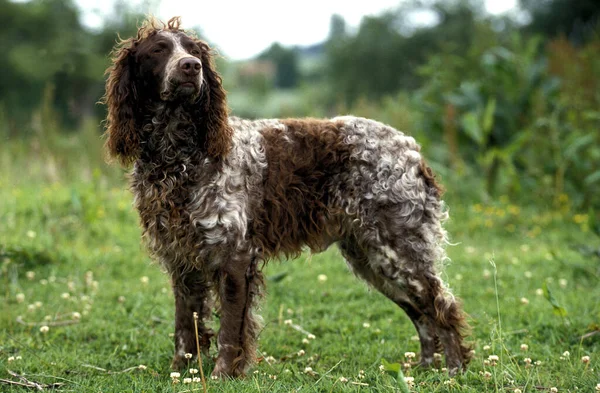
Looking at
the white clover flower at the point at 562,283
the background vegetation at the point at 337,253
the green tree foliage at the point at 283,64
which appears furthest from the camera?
the green tree foliage at the point at 283,64

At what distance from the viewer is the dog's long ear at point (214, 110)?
388 cm

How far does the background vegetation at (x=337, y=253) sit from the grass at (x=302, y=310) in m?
0.02

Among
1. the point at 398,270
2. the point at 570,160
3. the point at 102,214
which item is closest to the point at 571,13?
the point at 570,160

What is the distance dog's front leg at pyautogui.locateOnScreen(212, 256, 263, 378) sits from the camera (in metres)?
3.88

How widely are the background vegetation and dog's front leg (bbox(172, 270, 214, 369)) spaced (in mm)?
151

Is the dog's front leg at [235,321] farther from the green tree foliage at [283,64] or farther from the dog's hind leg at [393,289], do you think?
the green tree foliage at [283,64]

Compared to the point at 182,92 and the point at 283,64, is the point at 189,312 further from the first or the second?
the point at 283,64

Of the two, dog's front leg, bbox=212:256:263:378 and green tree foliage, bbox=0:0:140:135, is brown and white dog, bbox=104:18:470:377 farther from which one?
green tree foliage, bbox=0:0:140:135

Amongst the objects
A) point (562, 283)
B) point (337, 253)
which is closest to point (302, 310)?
point (337, 253)

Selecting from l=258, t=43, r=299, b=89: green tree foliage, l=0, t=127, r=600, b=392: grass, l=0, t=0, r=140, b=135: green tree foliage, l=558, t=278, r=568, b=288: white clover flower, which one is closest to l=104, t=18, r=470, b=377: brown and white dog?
l=0, t=127, r=600, b=392: grass

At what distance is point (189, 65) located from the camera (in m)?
3.62

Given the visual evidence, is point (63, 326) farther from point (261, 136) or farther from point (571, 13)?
point (571, 13)

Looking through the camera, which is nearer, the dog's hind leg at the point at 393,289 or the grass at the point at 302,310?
the grass at the point at 302,310

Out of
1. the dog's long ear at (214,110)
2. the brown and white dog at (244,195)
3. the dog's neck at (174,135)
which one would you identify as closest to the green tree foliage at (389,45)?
the brown and white dog at (244,195)
